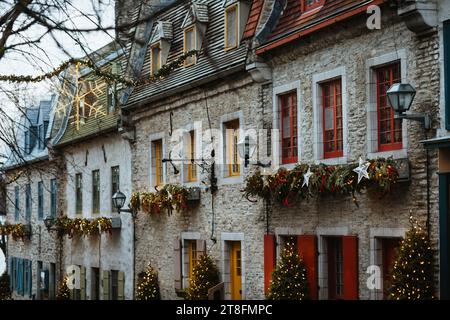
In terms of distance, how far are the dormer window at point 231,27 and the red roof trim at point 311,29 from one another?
7.18 ft

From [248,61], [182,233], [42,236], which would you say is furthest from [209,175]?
[42,236]

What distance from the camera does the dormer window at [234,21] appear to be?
21688 millimetres

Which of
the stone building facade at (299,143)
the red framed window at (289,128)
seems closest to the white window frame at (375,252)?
the stone building facade at (299,143)

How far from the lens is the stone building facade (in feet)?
51.6

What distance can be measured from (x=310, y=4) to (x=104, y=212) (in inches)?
533

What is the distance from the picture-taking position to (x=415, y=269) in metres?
15.0

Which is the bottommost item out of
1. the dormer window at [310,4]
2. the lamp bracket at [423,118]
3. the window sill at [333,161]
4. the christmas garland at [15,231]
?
the christmas garland at [15,231]

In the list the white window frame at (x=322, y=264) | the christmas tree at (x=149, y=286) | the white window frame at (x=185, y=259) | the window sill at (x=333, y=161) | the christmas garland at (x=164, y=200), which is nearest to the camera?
the window sill at (x=333, y=161)

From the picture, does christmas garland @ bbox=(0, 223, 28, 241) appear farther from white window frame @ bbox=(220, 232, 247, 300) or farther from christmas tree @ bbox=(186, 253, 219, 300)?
white window frame @ bbox=(220, 232, 247, 300)

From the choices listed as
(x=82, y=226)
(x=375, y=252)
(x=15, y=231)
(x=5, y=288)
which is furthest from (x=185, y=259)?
(x=15, y=231)

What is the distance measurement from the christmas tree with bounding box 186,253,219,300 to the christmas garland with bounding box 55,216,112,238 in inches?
278

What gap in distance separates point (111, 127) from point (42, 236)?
10.1 m

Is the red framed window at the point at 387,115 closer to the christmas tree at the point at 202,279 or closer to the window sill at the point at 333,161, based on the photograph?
the window sill at the point at 333,161

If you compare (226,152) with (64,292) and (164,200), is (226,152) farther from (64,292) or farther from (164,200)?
(64,292)
